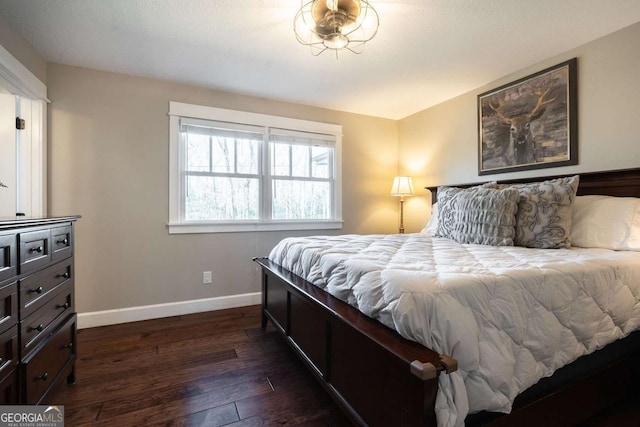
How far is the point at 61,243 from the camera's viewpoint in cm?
157

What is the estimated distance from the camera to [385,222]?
4.02 m

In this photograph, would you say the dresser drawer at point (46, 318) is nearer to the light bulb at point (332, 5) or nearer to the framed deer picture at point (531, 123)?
the light bulb at point (332, 5)

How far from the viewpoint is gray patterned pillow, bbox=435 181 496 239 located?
237 cm

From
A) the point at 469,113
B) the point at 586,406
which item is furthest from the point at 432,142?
the point at 586,406

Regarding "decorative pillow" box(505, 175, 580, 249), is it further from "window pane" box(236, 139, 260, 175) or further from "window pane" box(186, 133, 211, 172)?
"window pane" box(186, 133, 211, 172)

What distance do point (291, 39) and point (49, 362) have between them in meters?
2.43

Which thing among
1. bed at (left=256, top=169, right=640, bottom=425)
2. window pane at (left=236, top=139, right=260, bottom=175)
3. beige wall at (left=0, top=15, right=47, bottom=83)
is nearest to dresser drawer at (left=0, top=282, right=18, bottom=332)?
bed at (left=256, top=169, right=640, bottom=425)

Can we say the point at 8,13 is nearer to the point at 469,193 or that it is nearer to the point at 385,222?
the point at 469,193

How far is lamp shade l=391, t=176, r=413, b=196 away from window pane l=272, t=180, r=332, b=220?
0.84m

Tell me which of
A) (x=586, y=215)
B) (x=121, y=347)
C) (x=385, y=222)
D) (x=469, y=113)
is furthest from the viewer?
(x=385, y=222)

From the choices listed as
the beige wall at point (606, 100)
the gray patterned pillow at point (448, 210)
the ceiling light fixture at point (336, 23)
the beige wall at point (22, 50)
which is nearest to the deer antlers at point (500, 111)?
→ the beige wall at point (606, 100)

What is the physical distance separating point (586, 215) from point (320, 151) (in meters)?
2.57

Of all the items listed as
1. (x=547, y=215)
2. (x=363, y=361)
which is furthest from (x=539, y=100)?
(x=363, y=361)

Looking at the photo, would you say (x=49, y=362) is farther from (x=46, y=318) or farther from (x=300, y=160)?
(x=300, y=160)
